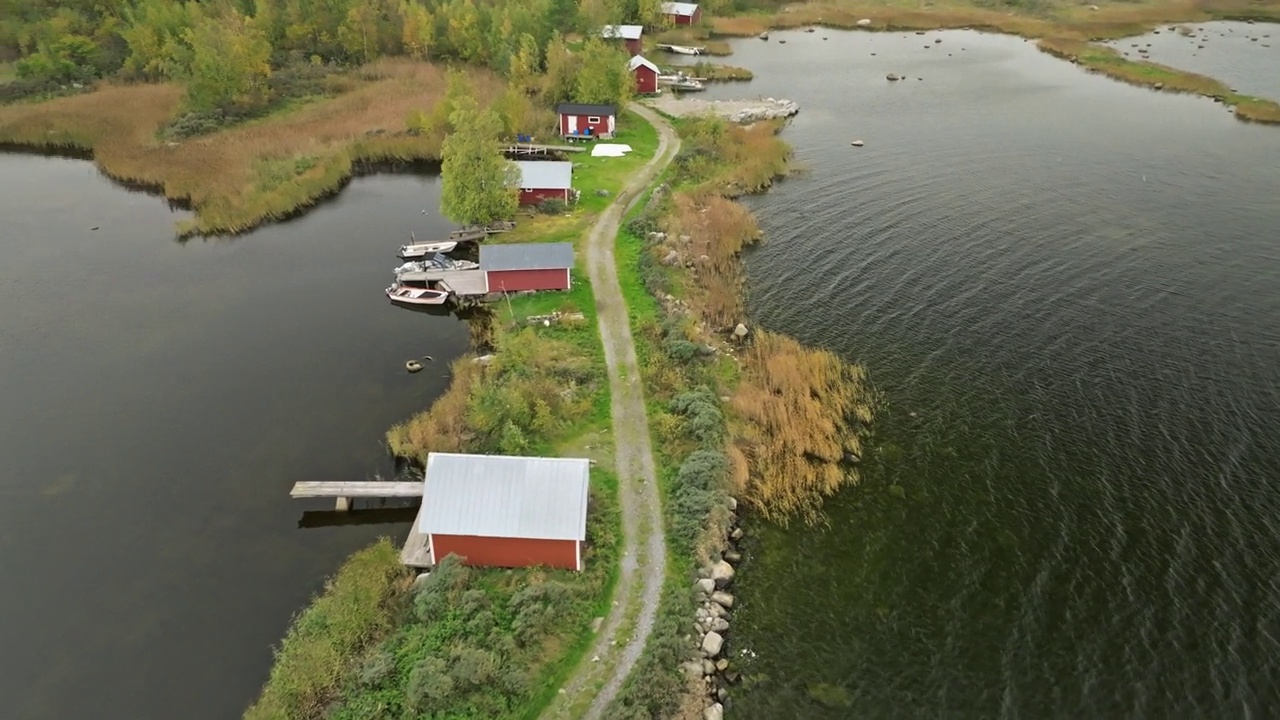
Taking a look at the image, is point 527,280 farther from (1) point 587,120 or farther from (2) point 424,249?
(1) point 587,120

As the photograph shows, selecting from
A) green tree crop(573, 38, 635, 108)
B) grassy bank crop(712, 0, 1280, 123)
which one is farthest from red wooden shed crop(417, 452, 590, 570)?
grassy bank crop(712, 0, 1280, 123)

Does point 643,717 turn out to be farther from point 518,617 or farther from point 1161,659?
point 1161,659

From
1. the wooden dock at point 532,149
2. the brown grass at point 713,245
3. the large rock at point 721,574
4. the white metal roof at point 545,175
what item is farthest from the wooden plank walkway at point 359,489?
the wooden dock at point 532,149

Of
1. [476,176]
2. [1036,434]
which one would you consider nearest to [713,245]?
[476,176]

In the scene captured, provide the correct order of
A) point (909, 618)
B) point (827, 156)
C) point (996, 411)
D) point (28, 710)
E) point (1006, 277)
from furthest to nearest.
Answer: point (827, 156) → point (1006, 277) → point (996, 411) → point (909, 618) → point (28, 710)

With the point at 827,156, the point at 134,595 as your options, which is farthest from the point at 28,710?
the point at 827,156

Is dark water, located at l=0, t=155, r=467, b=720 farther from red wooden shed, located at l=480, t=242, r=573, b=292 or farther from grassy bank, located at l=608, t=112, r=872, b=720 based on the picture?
grassy bank, located at l=608, t=112, r=872, b=720

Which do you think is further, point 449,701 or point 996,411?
point 996,411
